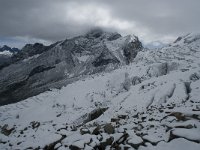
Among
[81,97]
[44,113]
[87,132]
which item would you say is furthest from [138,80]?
[87,132]

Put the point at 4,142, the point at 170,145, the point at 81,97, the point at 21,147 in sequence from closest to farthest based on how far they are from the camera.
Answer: the point at 170,145, the point at 21,147, the point at 4,142, the point at 81,97

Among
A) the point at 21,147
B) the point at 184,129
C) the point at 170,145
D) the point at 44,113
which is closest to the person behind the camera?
the point at 170,145

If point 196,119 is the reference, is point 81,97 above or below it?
below

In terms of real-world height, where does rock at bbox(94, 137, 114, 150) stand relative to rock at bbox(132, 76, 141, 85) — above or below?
above

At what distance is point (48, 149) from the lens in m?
20.0

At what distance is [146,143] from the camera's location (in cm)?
1772

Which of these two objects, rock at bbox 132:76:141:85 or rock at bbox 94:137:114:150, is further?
rock at bbox 132:76:141:85

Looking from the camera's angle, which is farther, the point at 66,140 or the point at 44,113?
the point at 44,113

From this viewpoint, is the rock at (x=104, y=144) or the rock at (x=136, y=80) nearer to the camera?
the rock at (x=104, y=144)

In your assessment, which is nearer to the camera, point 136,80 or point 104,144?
point 104,144

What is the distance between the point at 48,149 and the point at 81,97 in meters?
154

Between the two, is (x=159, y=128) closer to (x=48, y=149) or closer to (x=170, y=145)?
(x=170, y=145)

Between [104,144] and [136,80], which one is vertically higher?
[104,144]

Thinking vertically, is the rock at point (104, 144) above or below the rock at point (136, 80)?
above
